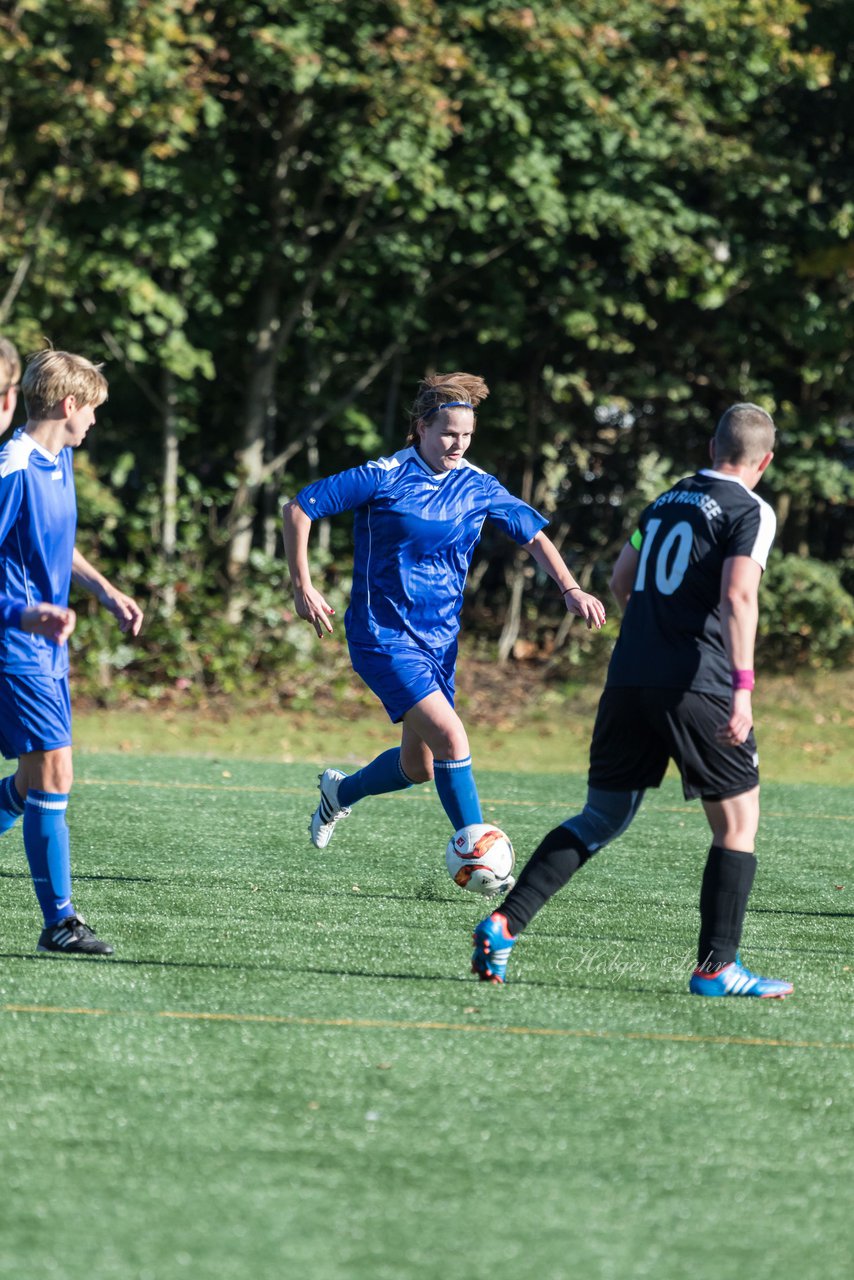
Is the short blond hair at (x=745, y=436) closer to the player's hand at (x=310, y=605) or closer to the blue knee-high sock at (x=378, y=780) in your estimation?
the player's hand at (x=310, y=605)

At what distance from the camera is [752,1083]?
4.02 meters

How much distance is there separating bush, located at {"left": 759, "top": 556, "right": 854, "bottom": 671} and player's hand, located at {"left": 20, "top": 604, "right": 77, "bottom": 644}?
40.2 feet

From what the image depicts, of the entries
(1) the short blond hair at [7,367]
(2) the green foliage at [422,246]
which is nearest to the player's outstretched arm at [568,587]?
(1) the short blond hair at [7,367]

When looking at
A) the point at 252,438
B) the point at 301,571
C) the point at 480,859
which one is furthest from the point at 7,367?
the point at 252,438

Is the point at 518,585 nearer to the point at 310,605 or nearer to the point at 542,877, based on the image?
the point at 310,605

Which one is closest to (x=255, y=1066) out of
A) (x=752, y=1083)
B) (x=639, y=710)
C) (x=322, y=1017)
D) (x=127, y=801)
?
(x=322, y=1017)

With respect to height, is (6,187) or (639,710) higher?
(6,187)

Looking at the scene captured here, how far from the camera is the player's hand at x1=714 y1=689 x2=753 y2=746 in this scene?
4.57 m

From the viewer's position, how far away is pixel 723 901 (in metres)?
4.80

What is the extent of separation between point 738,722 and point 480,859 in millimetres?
1369

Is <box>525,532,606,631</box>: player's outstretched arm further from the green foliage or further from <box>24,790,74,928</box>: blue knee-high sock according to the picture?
the green foliage

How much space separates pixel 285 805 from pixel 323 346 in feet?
26.1

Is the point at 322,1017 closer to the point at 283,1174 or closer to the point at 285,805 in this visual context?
the point at 283,1174

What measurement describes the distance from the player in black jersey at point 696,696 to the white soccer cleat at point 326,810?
2288mm
